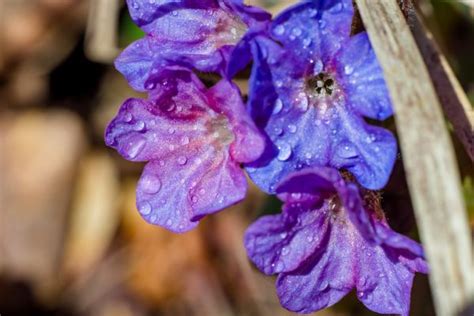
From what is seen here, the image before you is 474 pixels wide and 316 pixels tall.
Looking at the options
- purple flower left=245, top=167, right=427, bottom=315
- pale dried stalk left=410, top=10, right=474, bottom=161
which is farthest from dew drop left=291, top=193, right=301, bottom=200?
pale dried stalk left=410, top=10, right=474, bottom=161

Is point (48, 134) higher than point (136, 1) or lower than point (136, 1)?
lower

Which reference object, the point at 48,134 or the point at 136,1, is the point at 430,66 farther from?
the point at 48,134

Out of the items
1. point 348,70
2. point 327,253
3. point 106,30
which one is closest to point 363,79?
point 348,70

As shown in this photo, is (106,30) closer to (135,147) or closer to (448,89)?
(135,147)

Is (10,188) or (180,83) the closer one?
(180,83)

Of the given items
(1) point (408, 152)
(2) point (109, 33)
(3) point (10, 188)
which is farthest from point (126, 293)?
(1) point (408, 152)

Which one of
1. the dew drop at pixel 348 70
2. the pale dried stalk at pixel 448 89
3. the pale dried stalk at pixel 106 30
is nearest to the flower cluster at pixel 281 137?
the dew drop at pixel 348 70

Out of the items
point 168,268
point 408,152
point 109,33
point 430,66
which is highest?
point 408,152
